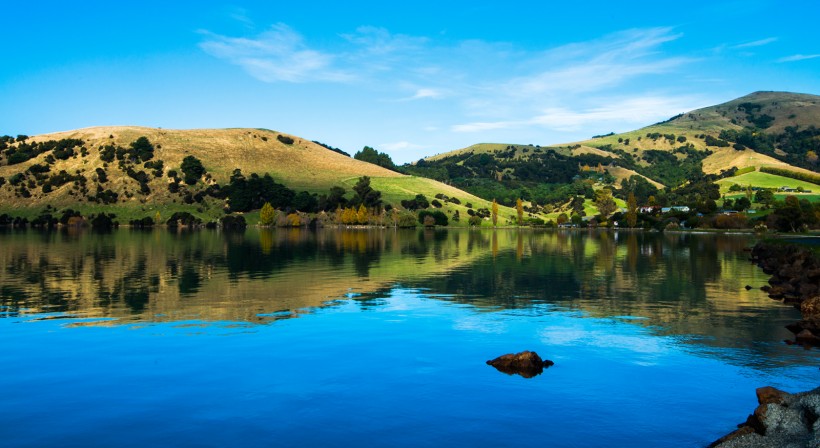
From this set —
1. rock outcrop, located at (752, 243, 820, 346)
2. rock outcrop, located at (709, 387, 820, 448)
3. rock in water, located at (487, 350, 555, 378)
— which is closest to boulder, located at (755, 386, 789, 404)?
rock outcrop, located at (709, 387, 820, 448)

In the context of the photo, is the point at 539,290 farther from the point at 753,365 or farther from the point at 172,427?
the point at 172,427

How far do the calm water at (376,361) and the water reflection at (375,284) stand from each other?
0.38 metres

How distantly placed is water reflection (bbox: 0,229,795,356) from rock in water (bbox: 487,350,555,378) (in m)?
11.5

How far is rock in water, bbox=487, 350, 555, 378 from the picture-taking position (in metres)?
25.2

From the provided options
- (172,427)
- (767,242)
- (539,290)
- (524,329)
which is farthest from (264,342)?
(767,242)

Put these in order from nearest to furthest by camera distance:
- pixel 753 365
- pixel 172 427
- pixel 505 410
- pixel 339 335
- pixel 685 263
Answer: pixel 172 427
pixel 505 410
pixel 753 365
pixel 339 335
pixel 685 263

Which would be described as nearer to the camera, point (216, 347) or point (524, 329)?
point (216, 347)

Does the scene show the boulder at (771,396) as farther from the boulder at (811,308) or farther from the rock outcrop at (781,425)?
the boulder at (811,308)

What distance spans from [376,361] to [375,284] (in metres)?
27.7

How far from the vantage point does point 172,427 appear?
18.3m

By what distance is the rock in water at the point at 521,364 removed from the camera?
25220mm

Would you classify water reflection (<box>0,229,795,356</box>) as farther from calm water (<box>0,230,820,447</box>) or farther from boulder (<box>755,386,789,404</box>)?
boulder (<box>755,386,789,404</box>)

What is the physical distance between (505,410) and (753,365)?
13.2m

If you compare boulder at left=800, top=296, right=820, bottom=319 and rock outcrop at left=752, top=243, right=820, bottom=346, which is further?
boulder at left=800, top=296, right=820, bottom=319
